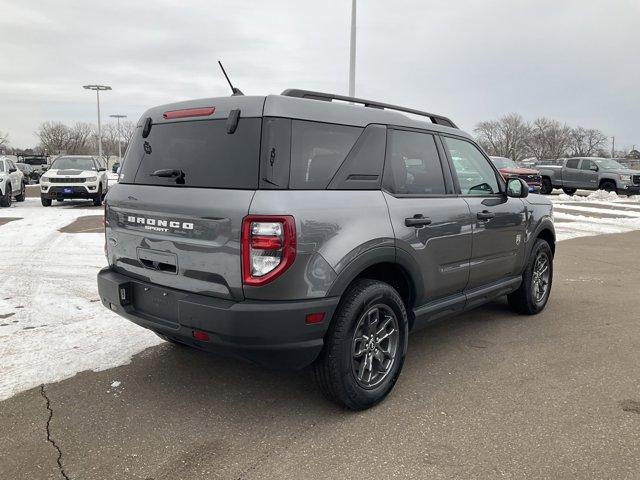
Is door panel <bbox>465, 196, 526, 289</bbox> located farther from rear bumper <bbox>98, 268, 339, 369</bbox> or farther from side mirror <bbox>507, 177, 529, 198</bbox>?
rear bumper <bbox>98, 268, 339, 369</bbox>

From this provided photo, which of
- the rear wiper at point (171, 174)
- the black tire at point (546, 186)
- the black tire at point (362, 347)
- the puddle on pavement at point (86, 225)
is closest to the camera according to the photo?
the black tire at point (362, 347)

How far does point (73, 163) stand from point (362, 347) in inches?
633

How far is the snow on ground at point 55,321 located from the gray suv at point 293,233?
34.1 inches

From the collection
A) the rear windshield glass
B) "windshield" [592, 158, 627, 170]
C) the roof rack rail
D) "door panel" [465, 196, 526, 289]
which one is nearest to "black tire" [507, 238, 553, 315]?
"door panel" [465, 196, 526, 289]

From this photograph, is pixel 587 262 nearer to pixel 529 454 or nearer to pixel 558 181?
pixel 529 454

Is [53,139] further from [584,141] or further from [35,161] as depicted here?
[584,141]

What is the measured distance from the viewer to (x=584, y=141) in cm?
9588

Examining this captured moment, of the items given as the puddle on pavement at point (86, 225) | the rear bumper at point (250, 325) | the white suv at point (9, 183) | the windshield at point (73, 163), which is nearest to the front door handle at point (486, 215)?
the rear bumper at point (250, 325)

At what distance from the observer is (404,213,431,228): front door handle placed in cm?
347

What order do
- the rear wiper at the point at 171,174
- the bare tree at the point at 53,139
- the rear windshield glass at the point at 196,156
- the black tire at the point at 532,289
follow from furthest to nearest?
the bare tree at the point at 53,139
the black tire at the point at 532,289
the rear wiper at the point at 171,174
the rear windshield glass at the point at 196,156

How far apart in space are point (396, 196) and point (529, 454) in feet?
5.60

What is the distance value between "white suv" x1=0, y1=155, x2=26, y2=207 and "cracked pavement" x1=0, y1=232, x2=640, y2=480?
1425 cm

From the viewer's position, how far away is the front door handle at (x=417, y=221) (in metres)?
3.47

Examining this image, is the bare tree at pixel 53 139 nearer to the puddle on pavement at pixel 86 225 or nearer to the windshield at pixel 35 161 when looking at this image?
the windshield at pixel 35 161
